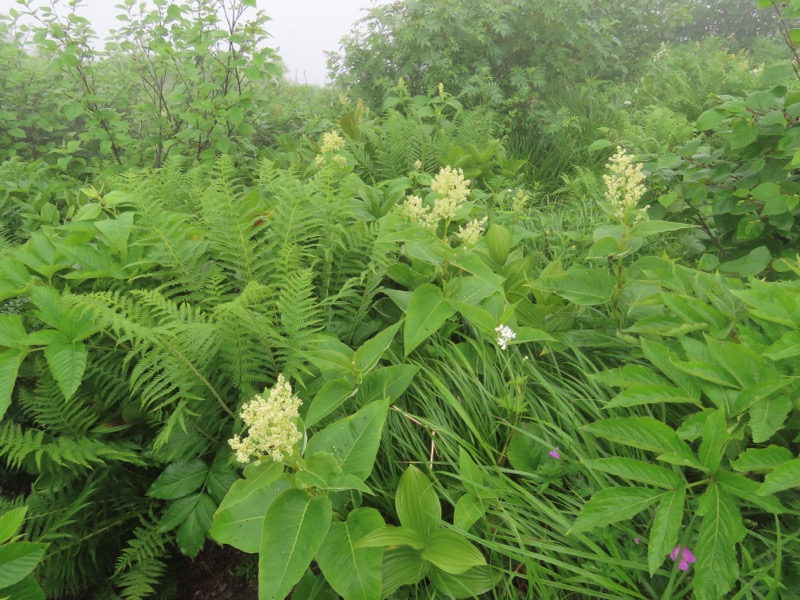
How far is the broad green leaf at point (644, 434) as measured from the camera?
110 centimetres

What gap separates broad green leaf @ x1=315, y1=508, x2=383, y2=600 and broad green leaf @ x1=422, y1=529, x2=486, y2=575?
0.16 meters

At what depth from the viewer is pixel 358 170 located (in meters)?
3.50

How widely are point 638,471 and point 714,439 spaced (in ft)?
0.61

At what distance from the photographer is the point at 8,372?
1290mm

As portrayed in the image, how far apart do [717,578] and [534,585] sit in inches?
18.2

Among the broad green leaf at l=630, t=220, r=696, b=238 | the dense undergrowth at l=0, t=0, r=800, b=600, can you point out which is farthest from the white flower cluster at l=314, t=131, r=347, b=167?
the broad green leaf at l=630, t=220, r=696, b=238

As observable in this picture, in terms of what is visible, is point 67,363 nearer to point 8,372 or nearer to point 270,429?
point 8,372

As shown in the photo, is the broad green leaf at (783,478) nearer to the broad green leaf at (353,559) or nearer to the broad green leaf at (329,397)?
the broad green leaf at (353,559)

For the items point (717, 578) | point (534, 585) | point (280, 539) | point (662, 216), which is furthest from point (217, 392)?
point (662, 216)

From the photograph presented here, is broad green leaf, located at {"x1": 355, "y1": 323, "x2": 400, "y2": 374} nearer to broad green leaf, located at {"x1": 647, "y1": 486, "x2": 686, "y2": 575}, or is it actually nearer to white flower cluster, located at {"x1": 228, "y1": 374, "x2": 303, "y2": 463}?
white flower cluster, located at {"x1": 228, "y1": 374, "x2": 303, "y2": 463}

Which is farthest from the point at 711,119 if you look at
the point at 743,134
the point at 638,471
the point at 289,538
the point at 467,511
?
the point at 289,538

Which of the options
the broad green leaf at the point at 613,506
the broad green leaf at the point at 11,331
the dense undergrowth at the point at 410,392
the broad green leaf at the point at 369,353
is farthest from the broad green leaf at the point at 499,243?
the broad green leaf at the point at 11,331

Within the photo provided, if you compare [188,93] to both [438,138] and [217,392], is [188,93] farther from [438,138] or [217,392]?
[217,392]

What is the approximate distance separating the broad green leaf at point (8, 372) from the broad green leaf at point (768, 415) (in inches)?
73.8
